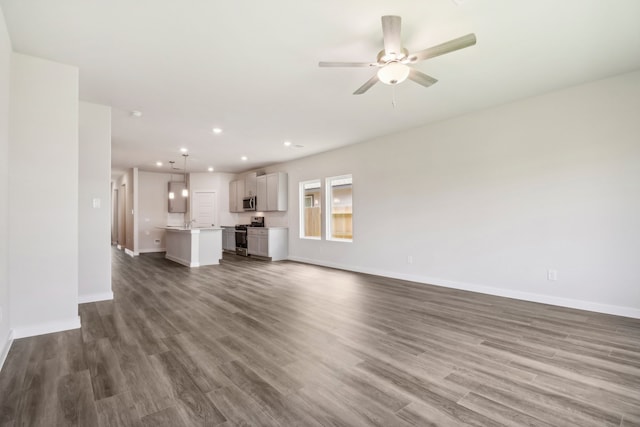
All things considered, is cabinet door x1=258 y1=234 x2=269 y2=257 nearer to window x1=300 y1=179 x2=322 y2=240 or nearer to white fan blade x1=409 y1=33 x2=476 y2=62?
window x1=300 y1=179 x2=322 y2=240

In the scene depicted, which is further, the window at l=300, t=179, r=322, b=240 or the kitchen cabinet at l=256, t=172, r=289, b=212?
the kitchen cabinet at l=256, t=172, r=289, b=212

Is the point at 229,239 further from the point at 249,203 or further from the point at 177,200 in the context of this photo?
the point at 177,200

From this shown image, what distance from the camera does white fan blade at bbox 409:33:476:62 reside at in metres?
2.19

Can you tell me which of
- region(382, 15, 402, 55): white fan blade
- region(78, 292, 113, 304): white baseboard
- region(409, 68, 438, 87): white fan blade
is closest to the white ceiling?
region(382, 15, 402, 55): white fan blade

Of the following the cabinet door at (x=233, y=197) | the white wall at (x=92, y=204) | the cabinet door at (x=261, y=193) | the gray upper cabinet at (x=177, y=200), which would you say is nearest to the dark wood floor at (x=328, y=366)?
the white wall at (x=92, y=204)

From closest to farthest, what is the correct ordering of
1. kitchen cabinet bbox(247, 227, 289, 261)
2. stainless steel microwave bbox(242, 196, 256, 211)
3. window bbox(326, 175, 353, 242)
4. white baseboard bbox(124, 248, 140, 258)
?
1. window bbox(326, 175, 353, 242)
2. kitchen cabinet bbox(247, 227, 289, 261)
3. white baseboard bbox(124, 248, 140, 258)
4. stainless steel microwave bbox(242, 196, 256, 211)

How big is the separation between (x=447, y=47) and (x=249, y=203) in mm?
7689

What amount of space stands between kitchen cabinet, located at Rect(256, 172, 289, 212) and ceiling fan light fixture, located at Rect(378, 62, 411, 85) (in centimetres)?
584

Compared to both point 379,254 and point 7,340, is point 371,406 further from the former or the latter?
point 379,254

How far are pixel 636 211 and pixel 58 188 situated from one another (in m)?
6.19

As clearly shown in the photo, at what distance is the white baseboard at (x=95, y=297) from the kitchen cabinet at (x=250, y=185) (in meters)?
5.30

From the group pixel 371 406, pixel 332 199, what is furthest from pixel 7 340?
pixel 332 199

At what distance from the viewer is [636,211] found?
3365 mm

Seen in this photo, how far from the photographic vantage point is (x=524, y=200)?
13.6 ft
